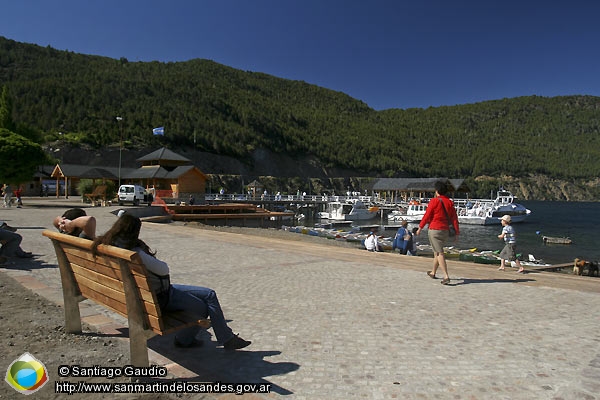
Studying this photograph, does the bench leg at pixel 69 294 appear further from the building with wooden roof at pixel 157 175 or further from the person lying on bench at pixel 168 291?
the building with wooden roof at pixel 157 175

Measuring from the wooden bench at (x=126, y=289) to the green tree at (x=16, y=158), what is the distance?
32327 mm

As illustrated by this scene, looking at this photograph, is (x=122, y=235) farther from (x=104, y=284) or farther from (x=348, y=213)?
(x=348, y=213)

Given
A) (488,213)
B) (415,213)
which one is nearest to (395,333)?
(415,213)

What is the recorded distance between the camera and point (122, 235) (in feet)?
12.4

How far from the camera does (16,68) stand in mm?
137000

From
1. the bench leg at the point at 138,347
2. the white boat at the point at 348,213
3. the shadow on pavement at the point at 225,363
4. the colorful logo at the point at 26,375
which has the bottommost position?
the white boat at the point at 348,213

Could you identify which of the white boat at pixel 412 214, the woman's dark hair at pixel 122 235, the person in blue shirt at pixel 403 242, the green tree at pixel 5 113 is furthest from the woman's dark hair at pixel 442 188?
the green tree at pixel 5 113

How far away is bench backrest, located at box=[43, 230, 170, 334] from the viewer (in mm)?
3357

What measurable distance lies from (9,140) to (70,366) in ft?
111

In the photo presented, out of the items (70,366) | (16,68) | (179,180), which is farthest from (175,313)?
(16,68)

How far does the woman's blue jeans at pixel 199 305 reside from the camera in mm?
3891

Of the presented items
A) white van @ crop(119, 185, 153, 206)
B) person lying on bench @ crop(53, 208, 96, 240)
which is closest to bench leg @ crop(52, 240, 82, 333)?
person lying on bench @ crop(53, 208, 96, 240)

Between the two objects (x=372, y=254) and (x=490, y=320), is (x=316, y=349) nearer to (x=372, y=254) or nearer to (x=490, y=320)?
(x=490, y=320)

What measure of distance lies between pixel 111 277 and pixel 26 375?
96 centimetres
